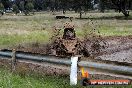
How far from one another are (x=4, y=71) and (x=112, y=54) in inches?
309

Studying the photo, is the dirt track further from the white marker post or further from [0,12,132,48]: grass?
the white marker post

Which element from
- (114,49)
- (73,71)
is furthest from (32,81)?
(114,49)

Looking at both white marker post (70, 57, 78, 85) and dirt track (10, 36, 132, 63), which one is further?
dirt track (10, 36, 132, 63)

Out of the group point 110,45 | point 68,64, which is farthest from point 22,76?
point 110,45

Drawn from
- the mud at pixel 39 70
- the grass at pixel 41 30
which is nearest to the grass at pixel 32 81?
the mud at pixel 39 70

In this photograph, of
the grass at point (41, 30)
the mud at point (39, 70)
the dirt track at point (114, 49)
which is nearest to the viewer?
the mud at point (39, 70)

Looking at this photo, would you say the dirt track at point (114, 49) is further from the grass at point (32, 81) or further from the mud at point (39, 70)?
the grass at point (32, 81)

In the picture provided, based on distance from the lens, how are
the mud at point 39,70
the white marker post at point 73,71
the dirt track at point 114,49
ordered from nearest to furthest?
1. the white marker post at point 73,71
2. the mud at point 39,70
3. the dirt track at point 114,49

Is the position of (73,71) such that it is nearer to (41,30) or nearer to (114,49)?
(114,49)

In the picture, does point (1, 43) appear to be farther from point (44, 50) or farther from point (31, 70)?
point (31, 70)

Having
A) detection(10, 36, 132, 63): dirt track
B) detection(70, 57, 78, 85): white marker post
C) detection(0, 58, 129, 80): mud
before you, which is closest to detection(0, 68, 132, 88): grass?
detection(70, 57, 78, 85): white marker post

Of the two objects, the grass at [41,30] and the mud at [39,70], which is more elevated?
the mud at [39,70]

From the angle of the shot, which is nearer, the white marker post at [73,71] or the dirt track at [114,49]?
the white marker post at [73,71]

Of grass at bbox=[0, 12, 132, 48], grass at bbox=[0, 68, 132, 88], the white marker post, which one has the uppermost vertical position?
the white marker post
